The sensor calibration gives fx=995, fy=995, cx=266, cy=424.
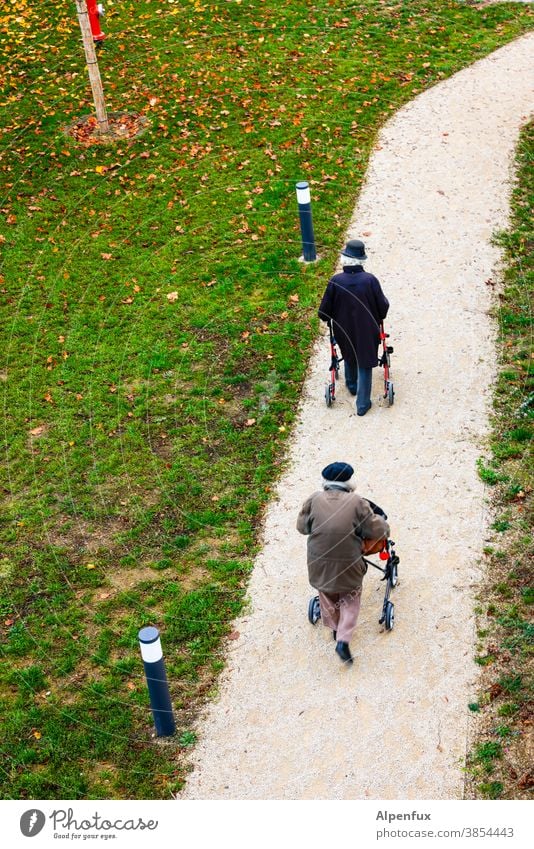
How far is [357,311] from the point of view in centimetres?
1073

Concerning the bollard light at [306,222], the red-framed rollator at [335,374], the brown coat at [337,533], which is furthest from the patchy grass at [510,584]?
the bollard light at [306,222]

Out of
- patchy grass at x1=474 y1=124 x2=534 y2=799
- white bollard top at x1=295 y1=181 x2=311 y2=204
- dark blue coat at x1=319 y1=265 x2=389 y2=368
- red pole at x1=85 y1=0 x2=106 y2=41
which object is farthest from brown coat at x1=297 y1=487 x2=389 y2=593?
red pole at x1=85 y1=0 x2=106 y2=41

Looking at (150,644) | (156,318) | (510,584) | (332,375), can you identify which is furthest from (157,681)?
(156,318)

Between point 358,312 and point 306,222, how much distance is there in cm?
335

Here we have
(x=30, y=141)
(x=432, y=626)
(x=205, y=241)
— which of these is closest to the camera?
(x=432, y=626)

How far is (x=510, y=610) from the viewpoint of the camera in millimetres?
8641

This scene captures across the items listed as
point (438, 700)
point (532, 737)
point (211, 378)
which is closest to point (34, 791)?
point (438, 700)

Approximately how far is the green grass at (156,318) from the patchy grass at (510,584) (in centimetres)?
38

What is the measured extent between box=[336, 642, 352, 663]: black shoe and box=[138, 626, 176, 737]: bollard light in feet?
4.79

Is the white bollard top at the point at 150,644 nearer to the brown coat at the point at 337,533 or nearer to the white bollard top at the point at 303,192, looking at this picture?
the brown coat at the point at 337,533

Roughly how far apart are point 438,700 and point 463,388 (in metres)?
4.54

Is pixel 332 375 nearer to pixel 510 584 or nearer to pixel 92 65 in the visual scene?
pixel 510 584

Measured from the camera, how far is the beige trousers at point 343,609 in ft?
27.1

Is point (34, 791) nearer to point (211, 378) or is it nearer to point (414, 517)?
point (414, 517)
